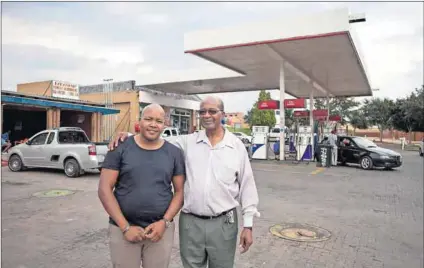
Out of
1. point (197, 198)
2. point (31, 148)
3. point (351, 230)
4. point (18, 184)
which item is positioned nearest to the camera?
point (197, 198)

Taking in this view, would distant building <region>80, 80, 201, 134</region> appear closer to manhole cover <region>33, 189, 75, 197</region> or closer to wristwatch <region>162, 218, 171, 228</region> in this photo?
manhole cover <region>33, 189, 75, 197</region>

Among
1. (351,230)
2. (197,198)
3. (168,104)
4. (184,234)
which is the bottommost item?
(351,230)

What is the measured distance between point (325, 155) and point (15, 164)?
12.5m

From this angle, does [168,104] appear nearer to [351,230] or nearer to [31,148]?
[31,148]

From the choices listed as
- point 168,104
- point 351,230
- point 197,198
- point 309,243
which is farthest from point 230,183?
point 168,104

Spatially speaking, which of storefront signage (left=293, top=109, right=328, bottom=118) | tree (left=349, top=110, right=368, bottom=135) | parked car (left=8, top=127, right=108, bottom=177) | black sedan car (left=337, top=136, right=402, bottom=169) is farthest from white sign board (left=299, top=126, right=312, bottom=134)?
tree (left=349, top=110, right=368, bottom=135)

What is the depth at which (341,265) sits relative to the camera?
168 inches

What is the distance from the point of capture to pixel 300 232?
5.51 meters

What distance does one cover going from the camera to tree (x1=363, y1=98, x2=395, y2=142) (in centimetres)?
4716

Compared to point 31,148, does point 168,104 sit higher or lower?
higher

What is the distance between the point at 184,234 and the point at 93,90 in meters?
29.7

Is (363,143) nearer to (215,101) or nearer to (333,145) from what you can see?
(333,145)

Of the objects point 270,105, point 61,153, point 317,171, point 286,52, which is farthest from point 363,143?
point 61,153

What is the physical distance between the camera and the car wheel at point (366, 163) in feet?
48.9
